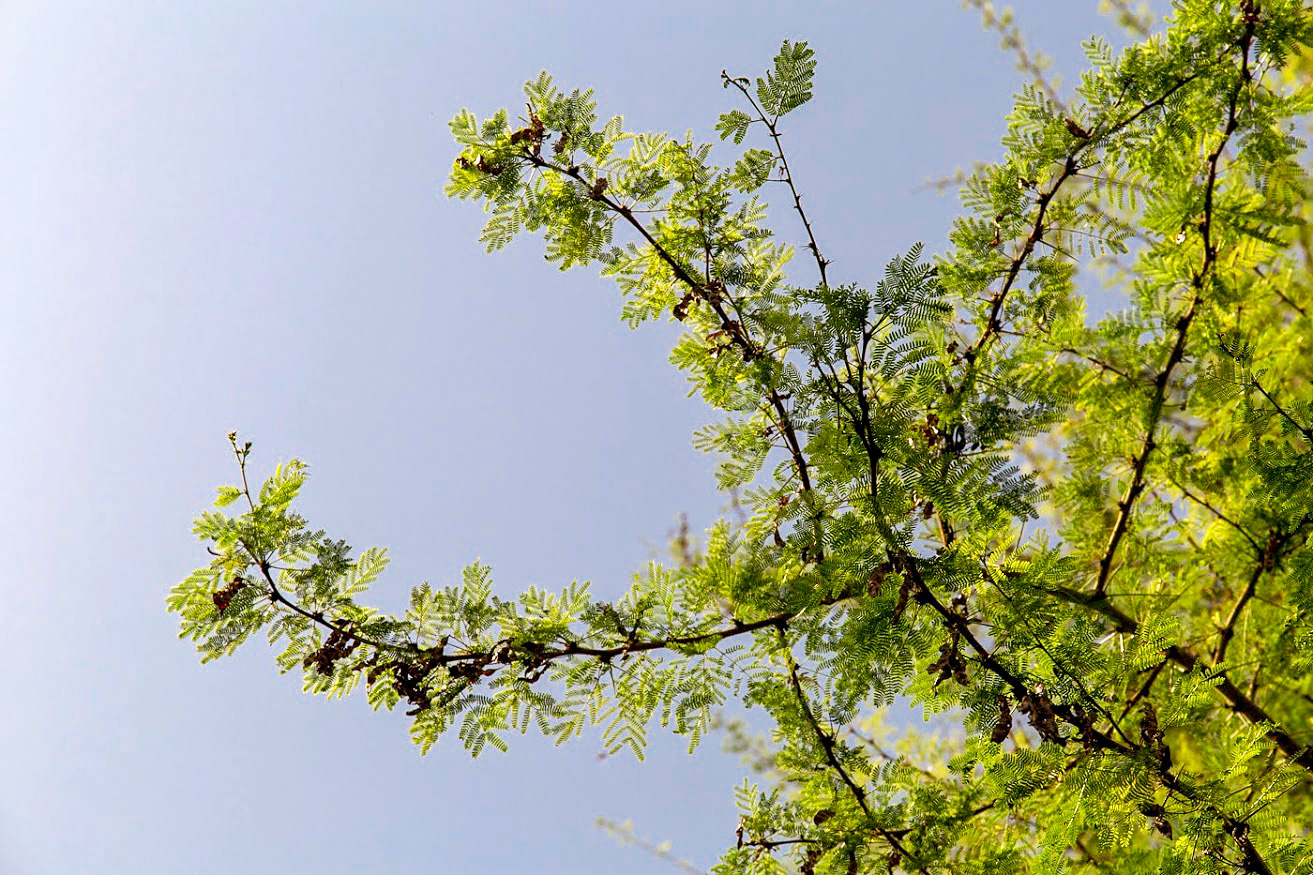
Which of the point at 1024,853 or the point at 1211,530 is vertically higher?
the point at 1211,530

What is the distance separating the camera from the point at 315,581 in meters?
2.33

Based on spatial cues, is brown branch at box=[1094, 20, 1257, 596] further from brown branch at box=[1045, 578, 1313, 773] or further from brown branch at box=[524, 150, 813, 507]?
brown branch at box=[524, 150, 813, 507]

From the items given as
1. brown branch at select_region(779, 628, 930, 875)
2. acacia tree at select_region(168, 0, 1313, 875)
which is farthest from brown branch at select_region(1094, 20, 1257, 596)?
brown branch at select_region(779, 628, 930, 875)

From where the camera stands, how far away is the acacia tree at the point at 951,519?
214 centimetres

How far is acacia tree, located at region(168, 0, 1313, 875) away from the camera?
214cm

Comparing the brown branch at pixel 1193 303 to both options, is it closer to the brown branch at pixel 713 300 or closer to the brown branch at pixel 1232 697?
the brown branch at pixel 1232 697

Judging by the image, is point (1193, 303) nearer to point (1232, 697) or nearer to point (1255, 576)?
point (1255, 576)

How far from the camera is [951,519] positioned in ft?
7.37

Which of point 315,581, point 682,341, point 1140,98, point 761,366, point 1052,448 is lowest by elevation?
point 315,581

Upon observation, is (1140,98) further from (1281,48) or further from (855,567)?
(855,567)

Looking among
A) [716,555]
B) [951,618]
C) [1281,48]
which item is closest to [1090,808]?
[951,618]

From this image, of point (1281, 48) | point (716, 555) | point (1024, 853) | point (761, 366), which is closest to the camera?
point (761, 366)

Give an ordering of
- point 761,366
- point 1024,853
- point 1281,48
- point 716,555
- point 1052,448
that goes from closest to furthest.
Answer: point 761,366 → point 716,555 → point 1281,48 → point 1024,853 → point 1052,448

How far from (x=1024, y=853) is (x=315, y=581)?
2.77 meters
